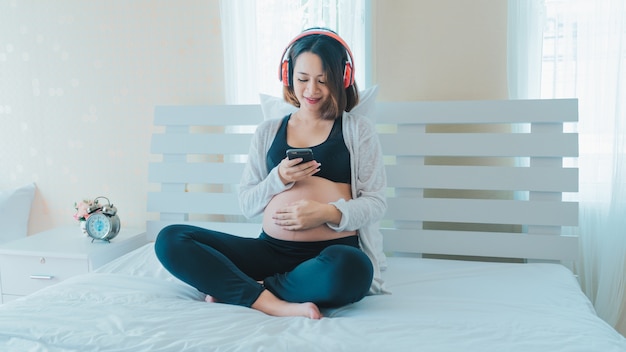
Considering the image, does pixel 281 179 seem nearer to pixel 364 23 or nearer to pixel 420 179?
pixel 420 179

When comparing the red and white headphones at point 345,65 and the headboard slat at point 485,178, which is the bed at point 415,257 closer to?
the headboard slat at point 485,178

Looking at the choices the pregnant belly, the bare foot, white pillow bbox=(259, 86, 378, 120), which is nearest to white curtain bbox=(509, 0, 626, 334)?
white pillow bbox=(259, 86, 378, 120)

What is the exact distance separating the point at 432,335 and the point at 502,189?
882 mm

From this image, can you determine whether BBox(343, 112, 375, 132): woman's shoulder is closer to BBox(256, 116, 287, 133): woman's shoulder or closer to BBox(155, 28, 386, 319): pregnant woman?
BBox(155, 28, 386, 319): pregnant woman

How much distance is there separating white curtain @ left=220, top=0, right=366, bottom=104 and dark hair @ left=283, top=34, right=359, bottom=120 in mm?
481

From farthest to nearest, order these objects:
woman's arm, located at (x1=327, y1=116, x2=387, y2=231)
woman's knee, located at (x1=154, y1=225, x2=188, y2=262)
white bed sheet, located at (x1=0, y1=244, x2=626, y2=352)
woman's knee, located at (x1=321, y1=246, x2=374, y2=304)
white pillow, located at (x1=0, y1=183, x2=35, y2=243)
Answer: white pillow, located at (x1=0, y1=183, x2=35, y2=243) → woman's arm, located at (x1=327, y1=116, x2=387, y2=231) → woman's knee, located at (x1=154, y1=225, x2=188, y2=262) → woman's knee, located at (x1=321, y1=246, x2=374, y2=304) → white bed sheet, located at (x1=0, y1=244, x2=626, y2=352)

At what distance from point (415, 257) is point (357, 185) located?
51cm

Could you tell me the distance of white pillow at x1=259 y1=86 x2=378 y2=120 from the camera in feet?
6.06

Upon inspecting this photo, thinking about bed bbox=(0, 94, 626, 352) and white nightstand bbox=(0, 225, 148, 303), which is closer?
bed bbox=(0, 94, 626, 352)

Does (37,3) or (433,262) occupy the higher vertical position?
(37,3)

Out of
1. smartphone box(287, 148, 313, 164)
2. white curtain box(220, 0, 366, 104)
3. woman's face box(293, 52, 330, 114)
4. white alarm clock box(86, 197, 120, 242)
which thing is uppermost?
white curtain box(220, 0, 366, 104)

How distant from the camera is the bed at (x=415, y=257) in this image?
1144 mm

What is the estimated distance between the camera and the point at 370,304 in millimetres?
1397

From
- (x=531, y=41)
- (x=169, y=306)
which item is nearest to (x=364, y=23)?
(x=531, y=41)
